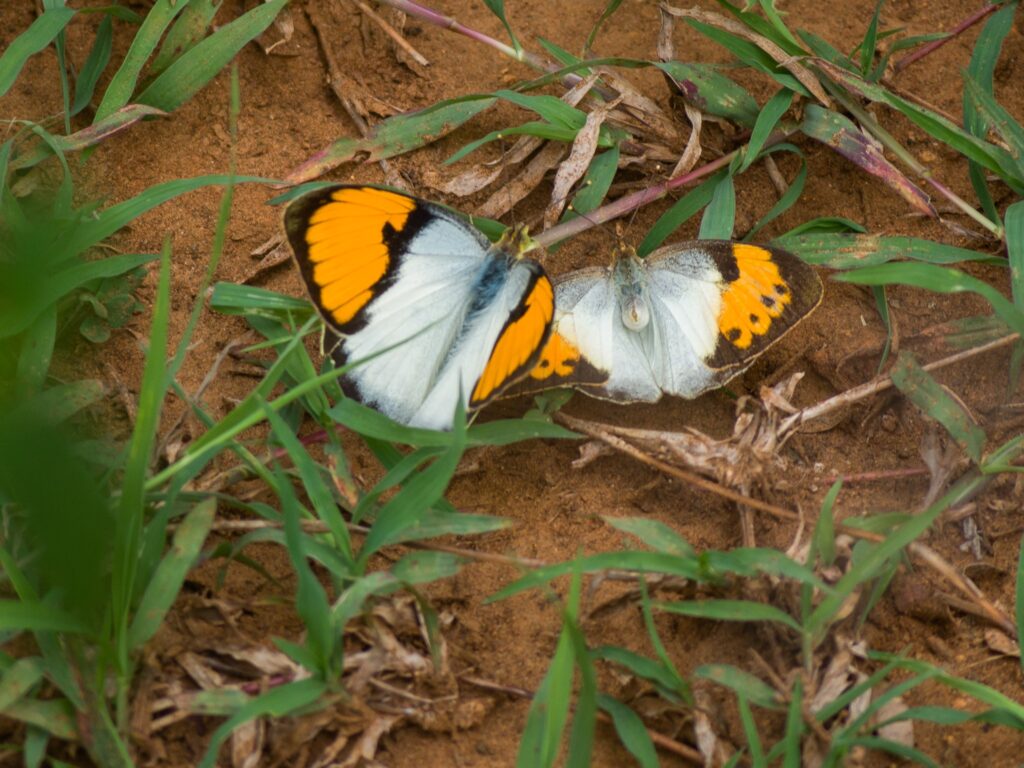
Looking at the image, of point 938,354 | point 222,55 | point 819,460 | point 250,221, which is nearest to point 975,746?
point 819,460

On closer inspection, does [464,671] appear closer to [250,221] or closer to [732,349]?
[732,349]

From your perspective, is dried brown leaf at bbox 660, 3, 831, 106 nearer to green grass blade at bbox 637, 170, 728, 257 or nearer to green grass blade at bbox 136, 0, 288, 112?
green grass blade at bbox 637, 170, 728, 257

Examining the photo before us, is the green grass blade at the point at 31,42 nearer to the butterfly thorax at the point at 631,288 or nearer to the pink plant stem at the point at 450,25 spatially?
the pink plant stem at the point at 450,25

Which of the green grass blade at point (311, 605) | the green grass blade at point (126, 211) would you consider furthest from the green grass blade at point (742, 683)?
the green grass blade at point (126, 211)

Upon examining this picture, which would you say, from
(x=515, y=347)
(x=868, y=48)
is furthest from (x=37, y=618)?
(x=868, y=48)

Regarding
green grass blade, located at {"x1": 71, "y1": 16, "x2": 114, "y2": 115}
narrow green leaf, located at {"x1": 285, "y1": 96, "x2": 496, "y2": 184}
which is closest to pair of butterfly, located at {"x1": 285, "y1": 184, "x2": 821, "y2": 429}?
narrow green leaf, located at {"x1": 285, "y1": 96, "x2": 496, "y2": 184}

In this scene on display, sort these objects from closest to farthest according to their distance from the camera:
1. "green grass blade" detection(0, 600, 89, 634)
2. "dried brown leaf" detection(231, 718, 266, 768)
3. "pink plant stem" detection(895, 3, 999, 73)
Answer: "green grass blade" detection(0, 600, 89, 634), "dried brown leaf" detection(231, 718, 266, 768), "pink plant stem" detection(895, 3, 999, 73)
